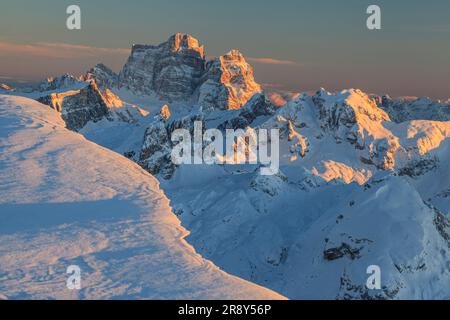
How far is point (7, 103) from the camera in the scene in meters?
40.8

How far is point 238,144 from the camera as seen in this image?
188 meters

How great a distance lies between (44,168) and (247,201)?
10835 centimetres

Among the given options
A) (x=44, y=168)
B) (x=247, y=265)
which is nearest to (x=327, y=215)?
(x=247, y=265)

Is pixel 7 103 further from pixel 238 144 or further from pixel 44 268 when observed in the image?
pixel 238 144

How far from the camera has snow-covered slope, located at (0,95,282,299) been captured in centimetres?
2008

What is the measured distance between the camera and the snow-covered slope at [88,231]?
20078 millimetres

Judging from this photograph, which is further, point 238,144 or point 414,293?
point 238,144

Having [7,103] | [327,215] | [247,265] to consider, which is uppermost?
[7,103]

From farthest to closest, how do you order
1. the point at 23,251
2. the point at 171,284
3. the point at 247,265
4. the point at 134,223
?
the point at 247,265, the point at 134,223, the point at 23,251, the point at 171,284

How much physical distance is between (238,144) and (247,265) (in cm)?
7914

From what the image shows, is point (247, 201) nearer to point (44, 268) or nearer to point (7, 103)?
point (7, 103)

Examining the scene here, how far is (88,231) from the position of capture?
24.1m
